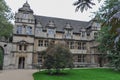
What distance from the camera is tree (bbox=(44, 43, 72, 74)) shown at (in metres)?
20.9

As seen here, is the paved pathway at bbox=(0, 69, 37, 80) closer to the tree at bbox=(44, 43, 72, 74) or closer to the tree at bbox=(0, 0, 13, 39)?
the tree at bbox=(44, 43, 72, 74)

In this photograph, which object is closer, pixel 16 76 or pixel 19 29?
pixel 16 76

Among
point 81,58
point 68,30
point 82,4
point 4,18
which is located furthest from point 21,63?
A: point 82,4

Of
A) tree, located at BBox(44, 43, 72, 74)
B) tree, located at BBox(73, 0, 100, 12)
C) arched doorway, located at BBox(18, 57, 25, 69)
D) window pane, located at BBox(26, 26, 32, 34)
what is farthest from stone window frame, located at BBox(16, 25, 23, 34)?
tree, located at BBox(73, 0, 100, 12)

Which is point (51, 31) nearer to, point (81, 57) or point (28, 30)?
point (28, 30)

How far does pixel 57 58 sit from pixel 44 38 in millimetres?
12619

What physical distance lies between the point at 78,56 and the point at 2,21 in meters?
18.1

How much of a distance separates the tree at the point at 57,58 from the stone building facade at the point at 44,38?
10.4 m

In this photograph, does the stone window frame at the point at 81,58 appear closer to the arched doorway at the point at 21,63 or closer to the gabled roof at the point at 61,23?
the gabled roof at the point at 61,23

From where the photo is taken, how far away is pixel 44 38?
33125 millimetres

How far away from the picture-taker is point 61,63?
2072 centimetres

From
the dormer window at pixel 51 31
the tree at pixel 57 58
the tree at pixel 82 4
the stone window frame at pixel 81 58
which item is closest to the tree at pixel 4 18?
the tree at pixel 57 58

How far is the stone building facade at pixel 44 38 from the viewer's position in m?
30.9

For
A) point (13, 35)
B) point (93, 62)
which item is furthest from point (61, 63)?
point (93, 62)
